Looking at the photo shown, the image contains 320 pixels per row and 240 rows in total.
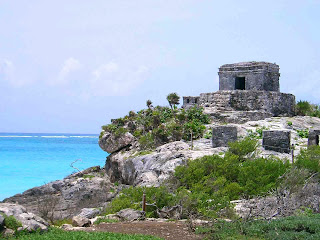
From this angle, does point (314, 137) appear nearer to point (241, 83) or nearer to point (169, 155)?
point (169, 155)

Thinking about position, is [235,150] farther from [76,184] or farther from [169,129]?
[76,184]

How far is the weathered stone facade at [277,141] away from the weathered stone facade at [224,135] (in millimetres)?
1196

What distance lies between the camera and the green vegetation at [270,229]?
7992mm

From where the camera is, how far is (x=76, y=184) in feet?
76.7

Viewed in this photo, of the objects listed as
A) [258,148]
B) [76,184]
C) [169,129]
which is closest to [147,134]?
[169,129]

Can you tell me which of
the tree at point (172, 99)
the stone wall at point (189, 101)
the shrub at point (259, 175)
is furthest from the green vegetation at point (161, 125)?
the shrub at point (259, 175)

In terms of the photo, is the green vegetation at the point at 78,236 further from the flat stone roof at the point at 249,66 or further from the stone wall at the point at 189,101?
the stone wall at the point at 189,101

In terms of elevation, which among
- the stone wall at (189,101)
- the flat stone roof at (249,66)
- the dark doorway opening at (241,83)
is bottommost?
the stone wall at (189,101)

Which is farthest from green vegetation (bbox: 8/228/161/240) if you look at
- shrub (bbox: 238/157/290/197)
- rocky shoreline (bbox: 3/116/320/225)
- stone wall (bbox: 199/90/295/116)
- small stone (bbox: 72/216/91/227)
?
stone wall (bbox: 199/90/295/116)

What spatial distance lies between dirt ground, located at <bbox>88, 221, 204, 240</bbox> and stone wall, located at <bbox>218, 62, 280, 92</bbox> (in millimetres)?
17886

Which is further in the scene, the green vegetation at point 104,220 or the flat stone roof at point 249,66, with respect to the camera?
the flat stone roof at point 249,66

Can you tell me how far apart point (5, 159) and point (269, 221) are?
5499 centimetres

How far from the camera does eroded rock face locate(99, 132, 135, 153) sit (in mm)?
25359

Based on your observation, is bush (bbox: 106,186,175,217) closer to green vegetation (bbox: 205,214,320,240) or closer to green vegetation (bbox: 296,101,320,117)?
green vegetation (bbox: 205,214,320,240)
